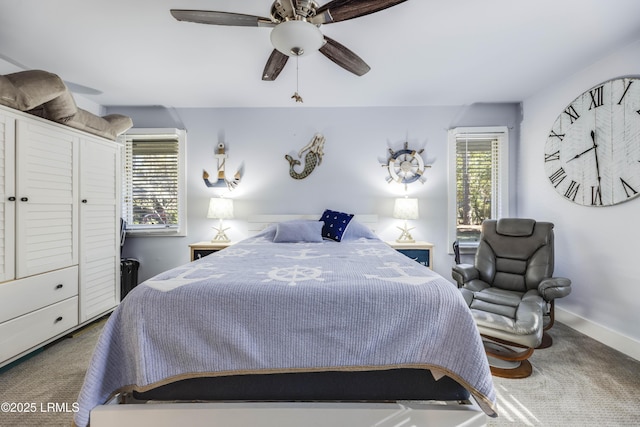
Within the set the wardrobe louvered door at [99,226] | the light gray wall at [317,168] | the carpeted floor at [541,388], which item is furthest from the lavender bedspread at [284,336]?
the light gray wall at [317,168]

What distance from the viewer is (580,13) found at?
1.85 metres

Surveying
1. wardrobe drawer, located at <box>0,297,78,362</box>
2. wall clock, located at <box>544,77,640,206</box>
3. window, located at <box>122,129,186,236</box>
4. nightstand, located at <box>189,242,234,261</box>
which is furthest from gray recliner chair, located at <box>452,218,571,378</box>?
window, located at <box>122,129,186,236</box>

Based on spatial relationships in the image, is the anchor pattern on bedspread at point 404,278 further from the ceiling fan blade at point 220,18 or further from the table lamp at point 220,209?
the table lamp at point 220,209

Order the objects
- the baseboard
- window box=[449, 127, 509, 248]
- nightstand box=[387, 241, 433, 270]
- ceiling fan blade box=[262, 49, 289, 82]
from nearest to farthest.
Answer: ceiling fan blade box=[262, 49, 289, 82]
the baseboard
nightstand box=[387, 241, 433, 270]
window box=[449, 127, 509, 248]

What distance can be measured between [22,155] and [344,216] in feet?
8.97

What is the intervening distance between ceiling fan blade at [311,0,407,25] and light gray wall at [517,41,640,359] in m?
2.28

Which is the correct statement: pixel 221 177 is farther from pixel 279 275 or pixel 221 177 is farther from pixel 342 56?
pixel 279 275

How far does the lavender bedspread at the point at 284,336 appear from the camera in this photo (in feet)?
3.76

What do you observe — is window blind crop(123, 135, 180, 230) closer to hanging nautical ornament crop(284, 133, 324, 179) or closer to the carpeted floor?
hanging nautical ornament crop(284, 133, 324, 179)

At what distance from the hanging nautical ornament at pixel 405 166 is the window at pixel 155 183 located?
105 inches

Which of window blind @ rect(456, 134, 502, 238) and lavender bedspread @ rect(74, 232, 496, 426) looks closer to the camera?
lavender bedspread @ rect(74, 232, 496, 426)

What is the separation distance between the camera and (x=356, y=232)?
3123 mm

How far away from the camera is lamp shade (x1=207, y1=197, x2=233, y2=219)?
3334 millimetres

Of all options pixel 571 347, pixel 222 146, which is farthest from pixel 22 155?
pixel 571 347
